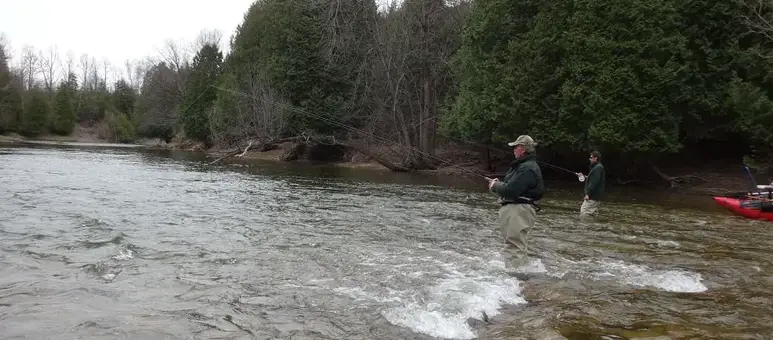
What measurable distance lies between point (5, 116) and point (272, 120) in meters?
42.7

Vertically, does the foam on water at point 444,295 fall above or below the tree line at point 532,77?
below

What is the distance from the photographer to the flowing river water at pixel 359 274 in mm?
5516

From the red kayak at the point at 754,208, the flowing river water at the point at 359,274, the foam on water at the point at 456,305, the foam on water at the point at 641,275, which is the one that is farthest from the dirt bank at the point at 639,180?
the red kayak at the point at 754,208

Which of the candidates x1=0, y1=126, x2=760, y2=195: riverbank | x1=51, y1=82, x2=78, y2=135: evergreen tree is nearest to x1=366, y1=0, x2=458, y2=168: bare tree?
x1=0, y1=126, x2=760, y2=195: riverbank

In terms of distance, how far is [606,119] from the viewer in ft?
76.2

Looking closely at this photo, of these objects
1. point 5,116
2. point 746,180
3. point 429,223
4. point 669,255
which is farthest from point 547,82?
point 5,116

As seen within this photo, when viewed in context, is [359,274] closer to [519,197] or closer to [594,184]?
[519,197]

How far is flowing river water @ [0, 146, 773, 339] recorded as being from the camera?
5.52 m

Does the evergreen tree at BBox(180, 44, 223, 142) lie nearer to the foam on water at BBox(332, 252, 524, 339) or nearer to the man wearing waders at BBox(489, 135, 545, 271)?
the foam on water at BBox(332, 252, 524, 339)

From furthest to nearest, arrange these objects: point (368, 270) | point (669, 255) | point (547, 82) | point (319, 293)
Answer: point (547, 82) → point (669, 255) → point (368, 270) → point (319, 293)

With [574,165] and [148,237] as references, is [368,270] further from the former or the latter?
[574,165]

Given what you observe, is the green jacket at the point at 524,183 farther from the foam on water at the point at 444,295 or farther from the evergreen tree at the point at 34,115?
the evergreen tree at the point at 34,115

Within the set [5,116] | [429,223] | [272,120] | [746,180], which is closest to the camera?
[429,223]

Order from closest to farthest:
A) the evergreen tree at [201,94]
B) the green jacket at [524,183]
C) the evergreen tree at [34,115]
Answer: the green jacket at [524,183] < the evergreen tree at [201,94] < the evergreen tree at [34,115]
